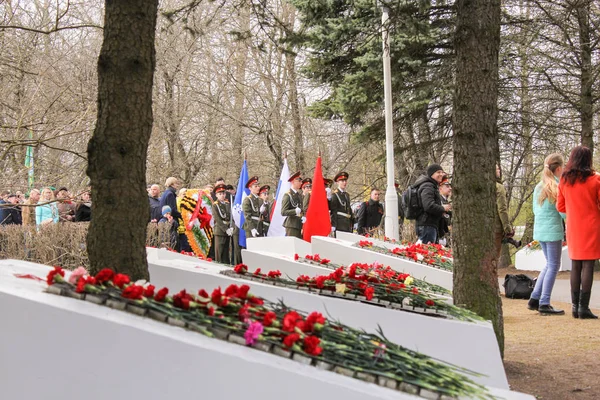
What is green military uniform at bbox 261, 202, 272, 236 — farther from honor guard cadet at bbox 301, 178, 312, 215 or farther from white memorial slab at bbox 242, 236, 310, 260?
white memorial slab at bbox 242, 236, 310, 260

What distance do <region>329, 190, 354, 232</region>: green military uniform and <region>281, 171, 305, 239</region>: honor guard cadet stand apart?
985mm

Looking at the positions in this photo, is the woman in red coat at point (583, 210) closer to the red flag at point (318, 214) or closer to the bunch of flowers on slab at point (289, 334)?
the red flag at point (318, 214)

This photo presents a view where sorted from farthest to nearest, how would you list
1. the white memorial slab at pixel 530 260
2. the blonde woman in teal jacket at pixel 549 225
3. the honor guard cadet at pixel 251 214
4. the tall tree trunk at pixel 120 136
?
the white memorial slab at pixel 530 260 < the honor guard cadet at pixel 251 214 < the blonde woman in teal jacket at pixel 549 225 < the tall tree trunk at pixel 120 136

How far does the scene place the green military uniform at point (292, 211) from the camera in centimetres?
1584

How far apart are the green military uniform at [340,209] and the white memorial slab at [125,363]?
13.3 metres

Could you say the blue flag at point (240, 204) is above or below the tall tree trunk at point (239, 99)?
below

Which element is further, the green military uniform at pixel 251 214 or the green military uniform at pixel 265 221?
the green military uniform at pixel 265 221

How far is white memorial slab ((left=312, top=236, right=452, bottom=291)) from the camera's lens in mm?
9586

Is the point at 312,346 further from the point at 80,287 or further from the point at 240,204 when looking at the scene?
the point at 240,204

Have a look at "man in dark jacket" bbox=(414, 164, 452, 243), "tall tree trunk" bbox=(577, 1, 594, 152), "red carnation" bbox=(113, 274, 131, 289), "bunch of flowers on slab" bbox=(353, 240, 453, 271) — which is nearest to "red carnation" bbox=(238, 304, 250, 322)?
"red carnation" bbox=(113, 274, 131, 289)

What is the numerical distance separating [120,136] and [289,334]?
5.95 feet

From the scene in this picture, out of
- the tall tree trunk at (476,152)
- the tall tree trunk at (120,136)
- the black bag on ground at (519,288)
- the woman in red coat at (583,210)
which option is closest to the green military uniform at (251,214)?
the black bag on ground at (519,288)

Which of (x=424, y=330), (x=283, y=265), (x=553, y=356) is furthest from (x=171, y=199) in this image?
(x=424, y=330)

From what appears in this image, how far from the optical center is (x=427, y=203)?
1173 cm
